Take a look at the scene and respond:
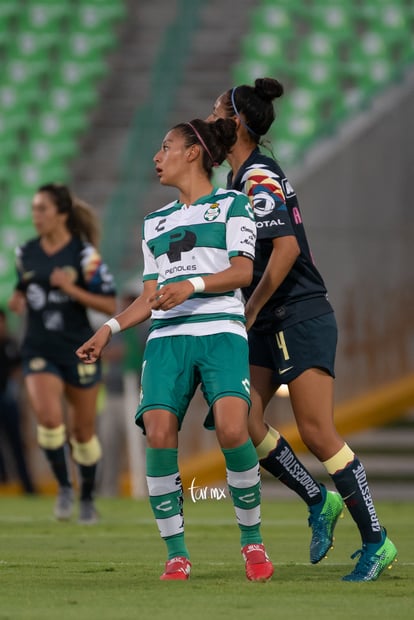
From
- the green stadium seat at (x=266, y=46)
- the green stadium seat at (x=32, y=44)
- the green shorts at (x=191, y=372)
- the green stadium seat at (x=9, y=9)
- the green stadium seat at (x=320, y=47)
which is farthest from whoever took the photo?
the green stadium seat at (x=9, y=9)

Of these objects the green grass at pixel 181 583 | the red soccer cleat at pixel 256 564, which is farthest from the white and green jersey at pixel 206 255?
the green grass at pixel 181 583

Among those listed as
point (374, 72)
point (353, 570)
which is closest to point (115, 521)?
point (353, 570)

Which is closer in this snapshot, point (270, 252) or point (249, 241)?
point (249, 241)

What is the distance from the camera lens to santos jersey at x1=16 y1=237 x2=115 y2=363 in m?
9.60

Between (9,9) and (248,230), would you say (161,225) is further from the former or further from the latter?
(9,9)

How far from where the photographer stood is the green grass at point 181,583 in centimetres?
476

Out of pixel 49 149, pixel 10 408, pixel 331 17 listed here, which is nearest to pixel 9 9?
pixel 49 149

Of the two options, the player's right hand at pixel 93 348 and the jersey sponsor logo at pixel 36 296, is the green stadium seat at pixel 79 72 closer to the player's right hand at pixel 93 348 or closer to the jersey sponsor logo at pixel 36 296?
the jersey sponsor logo at pixel 36 296

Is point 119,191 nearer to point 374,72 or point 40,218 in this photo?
point 374,72

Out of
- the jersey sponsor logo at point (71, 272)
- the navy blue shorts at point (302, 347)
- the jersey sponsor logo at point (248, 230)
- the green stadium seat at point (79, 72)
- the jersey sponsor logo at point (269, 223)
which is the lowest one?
the jersey sponsor logo at point (71, 272)

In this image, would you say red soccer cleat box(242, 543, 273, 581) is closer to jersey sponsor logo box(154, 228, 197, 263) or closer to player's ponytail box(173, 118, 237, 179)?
jersey sponsor logo box(154, 228, 197, 263)

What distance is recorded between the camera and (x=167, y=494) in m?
5.63

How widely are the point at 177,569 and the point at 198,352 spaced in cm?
85

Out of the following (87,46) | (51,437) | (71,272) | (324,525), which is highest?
(87,46)
